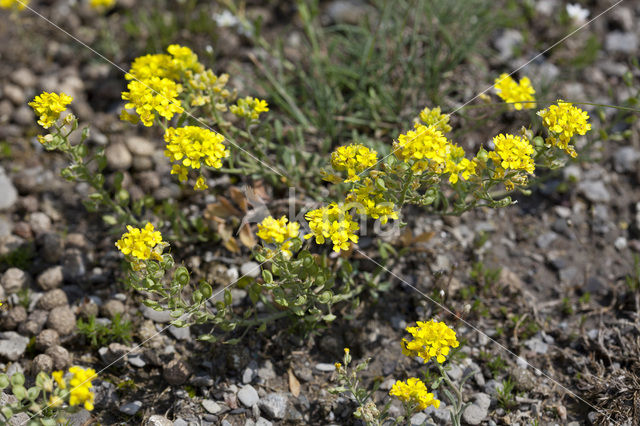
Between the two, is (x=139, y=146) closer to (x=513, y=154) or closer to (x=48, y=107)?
(x=48, y=107)

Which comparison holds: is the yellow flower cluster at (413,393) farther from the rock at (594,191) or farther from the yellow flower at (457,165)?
the rock at (594,191)

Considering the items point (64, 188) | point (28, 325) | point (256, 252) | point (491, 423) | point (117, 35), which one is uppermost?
point (117, 35)

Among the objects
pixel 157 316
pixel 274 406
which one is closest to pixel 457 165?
pixel 274 406

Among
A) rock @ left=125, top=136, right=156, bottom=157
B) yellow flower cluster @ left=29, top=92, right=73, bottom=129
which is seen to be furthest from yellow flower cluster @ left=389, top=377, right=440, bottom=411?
rock @ left=125, top=136, right=156, bottom=157

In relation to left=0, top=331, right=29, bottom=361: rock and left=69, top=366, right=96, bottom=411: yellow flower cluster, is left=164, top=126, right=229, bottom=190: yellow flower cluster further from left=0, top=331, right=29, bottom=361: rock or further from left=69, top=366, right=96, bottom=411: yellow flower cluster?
left=0, top=331, right=29, bottom=361: rock

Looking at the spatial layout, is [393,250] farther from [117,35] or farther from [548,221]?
[117,35]

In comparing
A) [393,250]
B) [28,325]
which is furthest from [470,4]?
[28,325]

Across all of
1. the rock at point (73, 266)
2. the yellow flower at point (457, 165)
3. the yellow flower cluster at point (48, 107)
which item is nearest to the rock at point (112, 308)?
the rock at point (73, 266)
